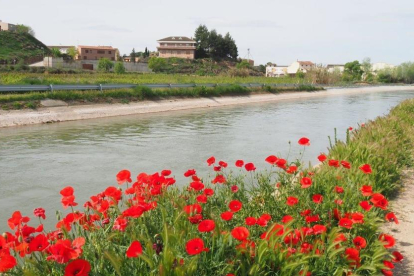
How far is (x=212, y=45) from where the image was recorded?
112 meters

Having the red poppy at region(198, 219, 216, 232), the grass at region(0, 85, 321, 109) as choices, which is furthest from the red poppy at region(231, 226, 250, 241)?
the grass at region(0, 85, 321, 109)

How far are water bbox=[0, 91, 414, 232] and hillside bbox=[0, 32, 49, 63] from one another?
6637 cm

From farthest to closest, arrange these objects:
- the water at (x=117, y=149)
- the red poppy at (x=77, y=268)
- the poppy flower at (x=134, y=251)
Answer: the water at (x=117, y=149)
the poppy flower at (x=134, y=251)
the red poppy at (x=77, y=268)

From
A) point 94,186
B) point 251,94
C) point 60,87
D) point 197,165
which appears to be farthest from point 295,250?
point 251,94

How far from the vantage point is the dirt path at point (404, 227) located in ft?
14.6

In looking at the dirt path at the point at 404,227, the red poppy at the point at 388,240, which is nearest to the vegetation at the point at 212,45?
the dirt path at the point at 404,227

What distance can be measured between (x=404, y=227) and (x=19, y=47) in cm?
9952

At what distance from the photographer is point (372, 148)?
7.68 m

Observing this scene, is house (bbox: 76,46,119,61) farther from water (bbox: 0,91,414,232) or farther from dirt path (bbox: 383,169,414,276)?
dirt path (bbox: 383,169,414,276)

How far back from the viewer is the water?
30.8ft

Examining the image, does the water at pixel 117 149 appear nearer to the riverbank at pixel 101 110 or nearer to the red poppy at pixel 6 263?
the riverbank at pixel 101 110

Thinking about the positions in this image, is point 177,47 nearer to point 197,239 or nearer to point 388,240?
point 388,240

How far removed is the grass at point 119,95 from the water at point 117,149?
2.92 m

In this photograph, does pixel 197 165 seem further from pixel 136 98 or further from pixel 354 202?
pixel 136 98
